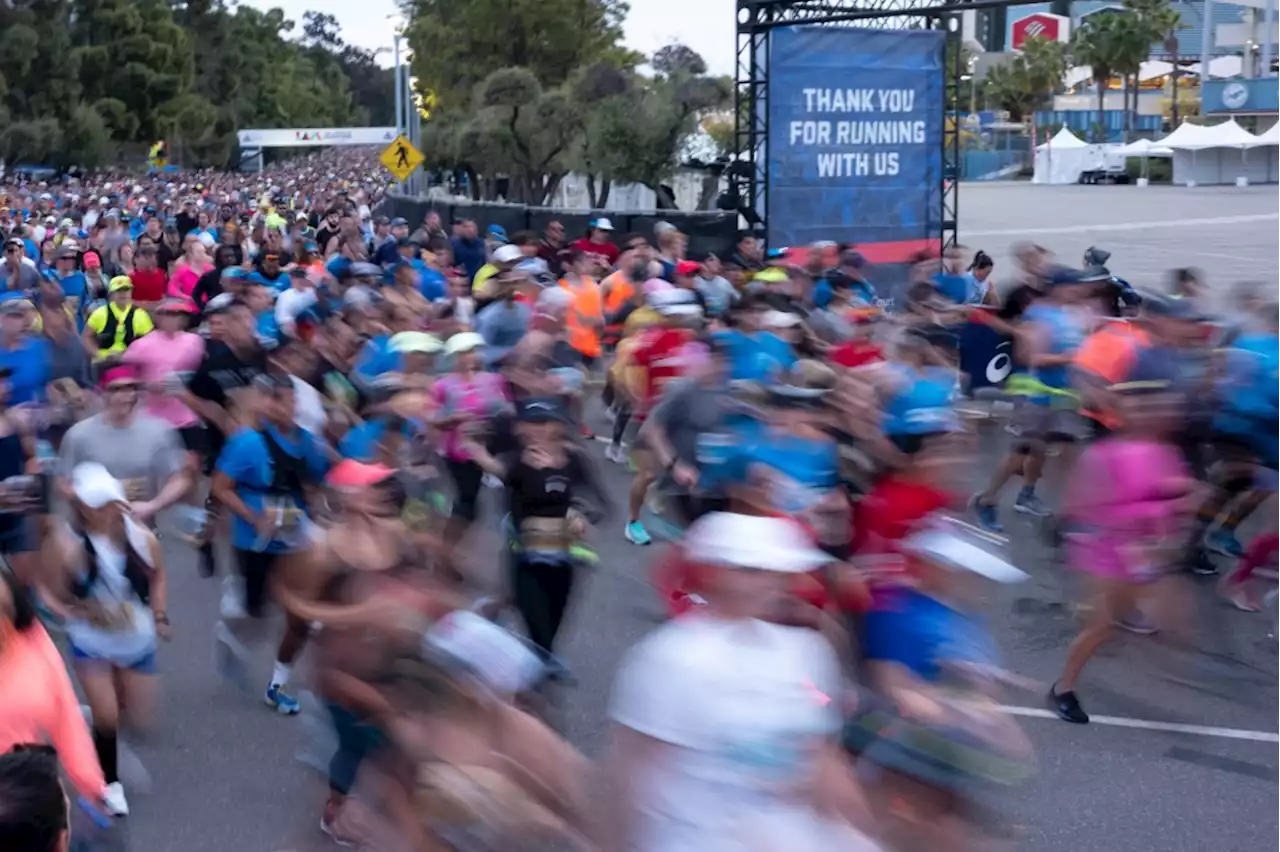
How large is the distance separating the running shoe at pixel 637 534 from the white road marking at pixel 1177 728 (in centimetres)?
366

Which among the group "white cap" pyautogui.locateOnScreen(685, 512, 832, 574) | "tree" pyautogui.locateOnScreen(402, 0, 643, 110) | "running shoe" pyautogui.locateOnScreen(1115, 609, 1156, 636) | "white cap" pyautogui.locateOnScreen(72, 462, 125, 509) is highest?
"tree" pyautogui.locateOnScreen(402, 0, 643, 110)

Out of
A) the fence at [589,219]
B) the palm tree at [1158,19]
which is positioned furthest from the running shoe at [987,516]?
the palm tree at [1158,19]

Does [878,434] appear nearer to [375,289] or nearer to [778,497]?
[778,497]

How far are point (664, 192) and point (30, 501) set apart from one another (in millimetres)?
28628

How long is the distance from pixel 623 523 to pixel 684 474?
340 cm

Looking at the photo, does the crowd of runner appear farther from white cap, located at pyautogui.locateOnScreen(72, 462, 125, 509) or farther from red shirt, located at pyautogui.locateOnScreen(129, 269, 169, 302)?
red shirt, located at pyautogui.locateOnScreen(129, 269, 169, 302)

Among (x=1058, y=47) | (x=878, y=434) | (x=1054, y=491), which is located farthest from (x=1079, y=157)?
(x=878, y=434)

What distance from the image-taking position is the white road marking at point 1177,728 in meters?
6.74

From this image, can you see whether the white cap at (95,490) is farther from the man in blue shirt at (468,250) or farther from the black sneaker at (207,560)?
the man in blue shirt at (468,250)

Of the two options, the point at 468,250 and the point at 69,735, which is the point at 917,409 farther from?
the point at 468,250

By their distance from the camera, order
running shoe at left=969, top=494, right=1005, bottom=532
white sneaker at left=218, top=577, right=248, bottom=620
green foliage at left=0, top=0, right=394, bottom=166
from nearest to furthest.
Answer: white sneaker at left=218, top=577, right=248, bottom=620
running shoe at left=969, top=494, right=1005, bottom=532
green foliage at left=0, top=0, right=394, bottom=166

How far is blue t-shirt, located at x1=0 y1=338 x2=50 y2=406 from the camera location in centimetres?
909

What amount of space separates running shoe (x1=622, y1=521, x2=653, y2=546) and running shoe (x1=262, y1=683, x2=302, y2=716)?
11.5ft

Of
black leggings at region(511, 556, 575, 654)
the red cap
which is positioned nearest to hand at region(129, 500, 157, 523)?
the red cap
